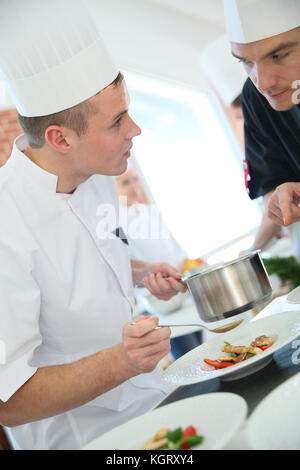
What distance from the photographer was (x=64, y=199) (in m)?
1.59

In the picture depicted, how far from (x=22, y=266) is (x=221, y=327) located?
0.53 metres

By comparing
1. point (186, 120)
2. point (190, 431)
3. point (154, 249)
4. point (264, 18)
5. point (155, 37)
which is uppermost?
point (155, 37)

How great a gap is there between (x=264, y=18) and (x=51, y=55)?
0.57 m

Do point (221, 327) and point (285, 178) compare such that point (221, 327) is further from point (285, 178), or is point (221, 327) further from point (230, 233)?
point (230, 233)

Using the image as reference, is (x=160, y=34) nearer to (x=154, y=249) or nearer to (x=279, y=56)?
(x=154, y=249)

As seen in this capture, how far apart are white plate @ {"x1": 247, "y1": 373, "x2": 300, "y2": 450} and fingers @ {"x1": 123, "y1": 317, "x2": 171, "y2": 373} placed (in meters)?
0.35

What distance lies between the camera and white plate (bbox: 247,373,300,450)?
72 cm

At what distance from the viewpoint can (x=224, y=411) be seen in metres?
0.84

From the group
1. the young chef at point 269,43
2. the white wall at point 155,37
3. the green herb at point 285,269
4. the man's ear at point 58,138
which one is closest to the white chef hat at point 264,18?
the young chef at point 269,43

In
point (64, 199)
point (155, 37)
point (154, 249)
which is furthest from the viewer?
point (155, 37)

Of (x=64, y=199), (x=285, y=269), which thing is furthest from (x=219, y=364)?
(x=285, y=269)

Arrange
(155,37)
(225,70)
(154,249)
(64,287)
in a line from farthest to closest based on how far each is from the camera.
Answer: (155,37) < (225,70) < (154,249) < (64,287)

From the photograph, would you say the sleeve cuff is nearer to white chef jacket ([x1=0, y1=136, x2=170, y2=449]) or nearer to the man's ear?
white chef jacket ([x1=0, y1=136, x2=170, y2=449])

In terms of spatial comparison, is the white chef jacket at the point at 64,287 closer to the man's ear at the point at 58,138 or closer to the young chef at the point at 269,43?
the man's ear at the point at 58,138
